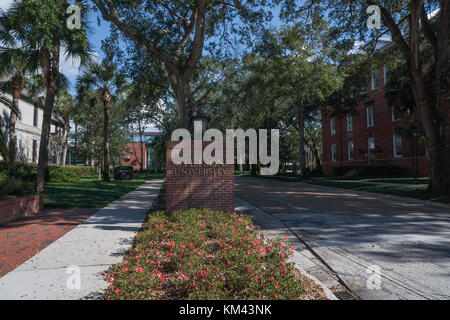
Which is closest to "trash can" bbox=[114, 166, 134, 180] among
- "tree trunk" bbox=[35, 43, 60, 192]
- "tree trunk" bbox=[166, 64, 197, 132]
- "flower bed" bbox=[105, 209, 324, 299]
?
"tree trunk" bbox=[35, 43, 60, 192]

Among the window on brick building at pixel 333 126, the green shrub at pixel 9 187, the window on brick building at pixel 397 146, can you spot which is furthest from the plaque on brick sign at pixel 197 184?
the window on brick building at pixel 333 126

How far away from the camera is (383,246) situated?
536 cm

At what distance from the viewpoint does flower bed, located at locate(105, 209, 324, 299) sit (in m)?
3.13

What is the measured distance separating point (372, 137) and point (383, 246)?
28.1 meters

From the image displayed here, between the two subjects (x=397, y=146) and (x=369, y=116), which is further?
(x=369, y=116)

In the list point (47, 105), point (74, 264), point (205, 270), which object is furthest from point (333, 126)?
point (74, 264)

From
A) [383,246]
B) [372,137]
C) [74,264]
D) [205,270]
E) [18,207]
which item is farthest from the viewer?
[372,137]

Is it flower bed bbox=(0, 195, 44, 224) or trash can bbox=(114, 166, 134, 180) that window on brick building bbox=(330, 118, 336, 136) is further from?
flower bed bbox=(0, 195, 44, 224)

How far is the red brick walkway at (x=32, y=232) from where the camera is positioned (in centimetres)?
474

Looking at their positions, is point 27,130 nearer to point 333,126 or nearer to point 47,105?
point 47,105

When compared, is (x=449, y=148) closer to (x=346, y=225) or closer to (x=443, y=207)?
(x=443, y=207)

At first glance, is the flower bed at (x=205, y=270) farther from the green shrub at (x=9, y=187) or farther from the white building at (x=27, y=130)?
the white building at (x=27, y=130)

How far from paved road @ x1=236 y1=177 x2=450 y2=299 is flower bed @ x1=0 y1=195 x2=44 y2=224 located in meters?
7.10

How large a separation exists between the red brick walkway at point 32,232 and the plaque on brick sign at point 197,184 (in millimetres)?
2579
